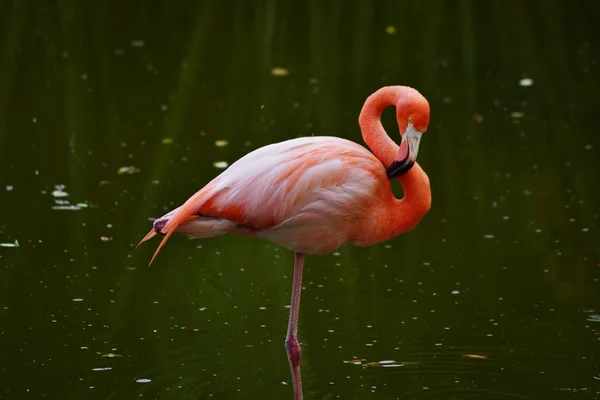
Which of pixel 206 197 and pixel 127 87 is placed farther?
pixel 127 87

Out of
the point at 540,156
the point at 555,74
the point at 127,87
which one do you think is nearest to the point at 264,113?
the point at 127,87

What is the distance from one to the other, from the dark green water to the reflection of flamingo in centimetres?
65

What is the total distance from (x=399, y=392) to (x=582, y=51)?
6.45 m

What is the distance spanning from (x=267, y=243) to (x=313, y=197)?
2088mm

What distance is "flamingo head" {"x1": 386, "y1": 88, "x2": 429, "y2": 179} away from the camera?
4.28 m

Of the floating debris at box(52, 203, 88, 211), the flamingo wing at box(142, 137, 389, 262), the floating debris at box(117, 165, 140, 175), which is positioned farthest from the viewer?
the floating debris at box(117, 165, 140, 175)

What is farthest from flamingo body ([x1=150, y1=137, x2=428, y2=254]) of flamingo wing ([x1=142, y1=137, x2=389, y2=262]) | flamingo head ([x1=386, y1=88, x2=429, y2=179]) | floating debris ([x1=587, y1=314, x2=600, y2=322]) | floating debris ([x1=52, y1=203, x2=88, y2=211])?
floating debris ([x1=52, y1=203, x2=88, y2=211])

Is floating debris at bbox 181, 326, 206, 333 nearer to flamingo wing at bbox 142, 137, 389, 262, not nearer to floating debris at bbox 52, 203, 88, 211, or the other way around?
flamingo wing at bbox 142, 137, 389, 262

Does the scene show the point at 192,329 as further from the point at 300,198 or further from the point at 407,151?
the point at 407,151

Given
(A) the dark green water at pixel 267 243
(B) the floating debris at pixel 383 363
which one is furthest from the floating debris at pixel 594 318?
(B) the floating debris at pixel 383 363

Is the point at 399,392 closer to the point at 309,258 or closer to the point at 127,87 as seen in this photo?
the point at 309,258

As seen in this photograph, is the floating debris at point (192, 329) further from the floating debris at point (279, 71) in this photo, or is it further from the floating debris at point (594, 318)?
the floating debris at point (279, 71)

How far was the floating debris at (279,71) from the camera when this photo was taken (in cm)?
926

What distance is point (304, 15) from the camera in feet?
36.2
